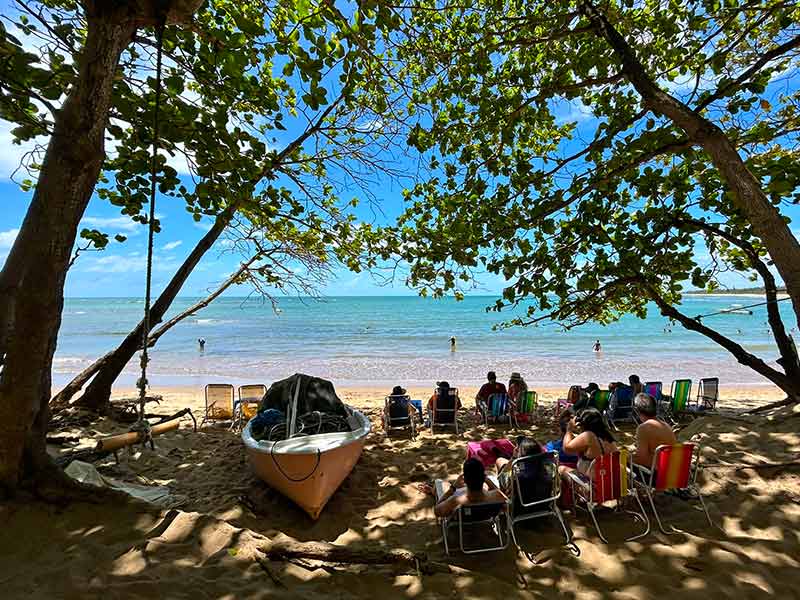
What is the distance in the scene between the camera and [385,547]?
13.2 ft

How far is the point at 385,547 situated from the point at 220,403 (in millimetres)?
6491

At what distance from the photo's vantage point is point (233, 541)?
126 inches

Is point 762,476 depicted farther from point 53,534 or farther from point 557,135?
point 53,534

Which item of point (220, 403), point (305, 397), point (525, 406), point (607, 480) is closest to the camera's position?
point (607, 480)

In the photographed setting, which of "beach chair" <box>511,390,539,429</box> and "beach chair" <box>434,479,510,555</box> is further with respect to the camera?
"beach chair" <box>511,390,539,429</box>

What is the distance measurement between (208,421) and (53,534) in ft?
21.0

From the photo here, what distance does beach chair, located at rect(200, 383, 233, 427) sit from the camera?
9188 millimetres

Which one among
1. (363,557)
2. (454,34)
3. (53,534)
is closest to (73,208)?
(53,534)

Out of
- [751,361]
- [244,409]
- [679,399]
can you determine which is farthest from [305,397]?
[751,361]

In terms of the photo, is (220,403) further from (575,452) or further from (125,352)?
(575,452)

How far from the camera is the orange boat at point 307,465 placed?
452cm

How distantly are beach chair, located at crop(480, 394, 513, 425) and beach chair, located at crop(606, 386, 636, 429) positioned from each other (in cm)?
194

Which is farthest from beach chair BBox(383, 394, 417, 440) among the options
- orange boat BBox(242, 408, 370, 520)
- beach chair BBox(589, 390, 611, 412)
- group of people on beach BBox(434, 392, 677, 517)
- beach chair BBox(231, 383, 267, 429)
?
beach chair BBox(589, 390, 611, 412)

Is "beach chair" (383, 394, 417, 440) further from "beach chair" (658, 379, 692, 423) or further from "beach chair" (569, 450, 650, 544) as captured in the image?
"beach chair" (658, 379, 692, 423)
